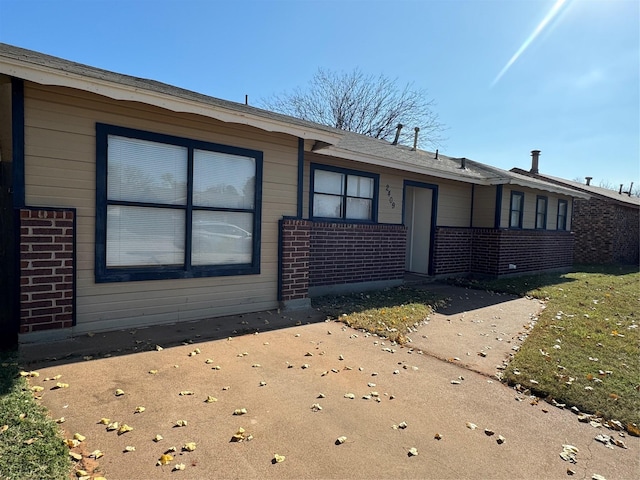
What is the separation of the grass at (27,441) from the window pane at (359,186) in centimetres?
636

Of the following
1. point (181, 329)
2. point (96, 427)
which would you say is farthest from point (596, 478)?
point (181, 329)

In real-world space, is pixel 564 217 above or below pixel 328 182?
below

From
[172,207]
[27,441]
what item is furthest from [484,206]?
[27,441]

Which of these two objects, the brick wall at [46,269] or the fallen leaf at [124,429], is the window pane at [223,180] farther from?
the fallen leaf at [124,429]

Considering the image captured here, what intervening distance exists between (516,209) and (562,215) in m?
3.72

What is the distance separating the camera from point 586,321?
6531 mm

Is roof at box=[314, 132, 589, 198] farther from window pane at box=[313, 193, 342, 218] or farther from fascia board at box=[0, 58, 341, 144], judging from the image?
fascia board at box=[0, 58, 341, 144]

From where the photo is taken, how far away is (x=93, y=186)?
451 centimetres

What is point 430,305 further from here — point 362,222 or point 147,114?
point 147,114

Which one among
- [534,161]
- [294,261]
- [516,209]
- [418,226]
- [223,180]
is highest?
[534,161]

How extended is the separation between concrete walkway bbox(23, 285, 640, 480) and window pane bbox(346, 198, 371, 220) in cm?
382

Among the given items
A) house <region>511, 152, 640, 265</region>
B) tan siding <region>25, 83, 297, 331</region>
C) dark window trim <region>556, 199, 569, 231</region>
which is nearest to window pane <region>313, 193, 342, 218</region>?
tan siding <region>25, 83, 297, 331</region>

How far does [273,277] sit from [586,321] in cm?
520

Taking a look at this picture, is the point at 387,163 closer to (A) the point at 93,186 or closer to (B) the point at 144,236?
(B) the point at 144,236
